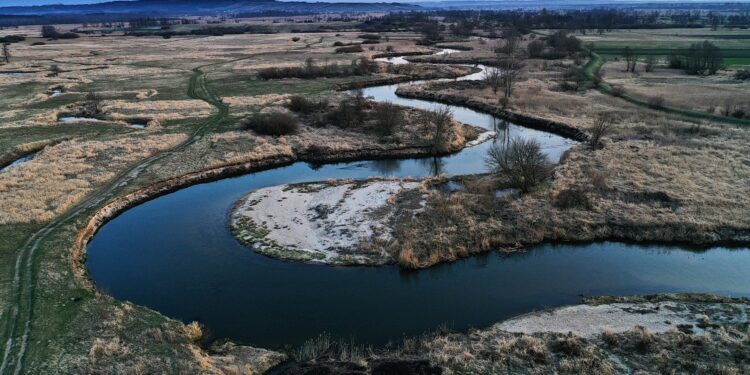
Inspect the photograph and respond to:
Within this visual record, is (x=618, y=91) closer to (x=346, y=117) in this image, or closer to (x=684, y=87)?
(x=684, y=87)

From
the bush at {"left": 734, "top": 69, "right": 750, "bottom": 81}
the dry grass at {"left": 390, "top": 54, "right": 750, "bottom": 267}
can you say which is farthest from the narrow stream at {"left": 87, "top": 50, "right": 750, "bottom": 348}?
the bush at {"left": 734, "top": 69, "right": 750, "bottom": 81}

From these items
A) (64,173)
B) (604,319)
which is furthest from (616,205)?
(64,173)

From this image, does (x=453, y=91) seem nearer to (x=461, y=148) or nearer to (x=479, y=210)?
(x=461, y=148)

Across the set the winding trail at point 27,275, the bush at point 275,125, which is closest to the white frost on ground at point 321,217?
the winding trail at point 27,275

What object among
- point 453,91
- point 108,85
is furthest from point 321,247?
point 108,85

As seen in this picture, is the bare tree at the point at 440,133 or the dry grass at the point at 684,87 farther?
the dry grass at the point at 684,87

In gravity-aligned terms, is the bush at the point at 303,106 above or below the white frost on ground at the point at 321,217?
above

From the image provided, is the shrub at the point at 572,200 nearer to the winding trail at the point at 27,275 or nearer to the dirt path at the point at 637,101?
the winding trail at the point at 27,275

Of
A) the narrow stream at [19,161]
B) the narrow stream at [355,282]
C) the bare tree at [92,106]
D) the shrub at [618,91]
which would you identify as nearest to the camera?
the narrow stream at [355,282]
